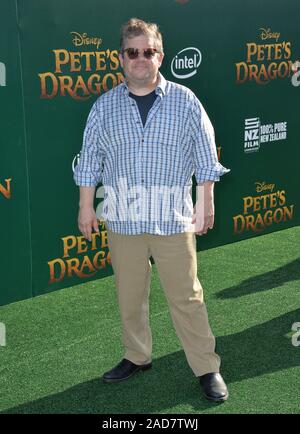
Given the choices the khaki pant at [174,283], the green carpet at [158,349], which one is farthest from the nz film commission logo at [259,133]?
the khaki pant at [174,283]

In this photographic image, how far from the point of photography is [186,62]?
624cm

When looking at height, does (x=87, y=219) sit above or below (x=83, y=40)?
below

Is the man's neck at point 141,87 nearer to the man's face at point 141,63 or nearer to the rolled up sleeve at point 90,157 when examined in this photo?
the man's face at point 141,63

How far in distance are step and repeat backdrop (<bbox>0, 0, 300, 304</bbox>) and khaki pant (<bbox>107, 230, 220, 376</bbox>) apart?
5.05ft

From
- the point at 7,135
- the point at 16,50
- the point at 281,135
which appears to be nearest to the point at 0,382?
the point at 7,135

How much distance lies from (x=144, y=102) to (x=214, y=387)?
1.53 m

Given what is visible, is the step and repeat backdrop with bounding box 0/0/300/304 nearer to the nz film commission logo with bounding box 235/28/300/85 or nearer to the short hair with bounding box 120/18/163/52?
the nz film commission logo with bounding box 235/28/300/85

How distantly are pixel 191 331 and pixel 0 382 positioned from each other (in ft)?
3.91

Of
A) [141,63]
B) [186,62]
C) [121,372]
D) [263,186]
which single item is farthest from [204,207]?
[263,186]

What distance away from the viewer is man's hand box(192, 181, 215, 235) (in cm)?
375

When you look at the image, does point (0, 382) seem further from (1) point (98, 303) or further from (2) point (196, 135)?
(2) point (196, 135)
